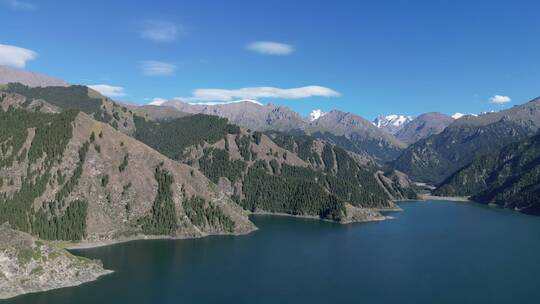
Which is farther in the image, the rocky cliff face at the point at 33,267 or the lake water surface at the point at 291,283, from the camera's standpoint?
the lake water surface at the point at 291,283

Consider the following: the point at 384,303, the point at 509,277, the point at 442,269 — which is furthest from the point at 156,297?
the point at 509,277

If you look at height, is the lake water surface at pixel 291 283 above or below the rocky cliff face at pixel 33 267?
below

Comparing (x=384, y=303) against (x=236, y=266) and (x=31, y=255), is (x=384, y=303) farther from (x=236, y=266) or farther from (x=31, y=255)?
(x=31, y=255)

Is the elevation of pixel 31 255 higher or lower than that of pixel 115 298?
higher

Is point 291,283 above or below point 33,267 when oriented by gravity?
below

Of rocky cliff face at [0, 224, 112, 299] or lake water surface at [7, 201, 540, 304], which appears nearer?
rocky cliff face at [0, 224, 112, 299]

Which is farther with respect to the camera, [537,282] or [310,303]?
A: [537,282]

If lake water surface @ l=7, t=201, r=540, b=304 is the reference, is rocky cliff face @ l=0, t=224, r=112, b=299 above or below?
above

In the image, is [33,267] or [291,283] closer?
[33,267]
